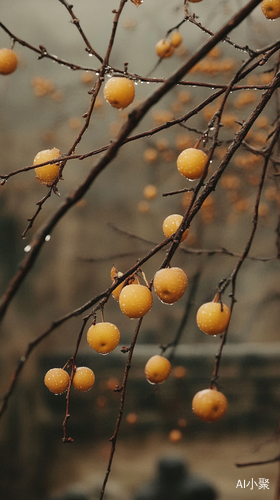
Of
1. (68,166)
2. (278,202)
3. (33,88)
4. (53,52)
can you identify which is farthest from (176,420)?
(53,52)

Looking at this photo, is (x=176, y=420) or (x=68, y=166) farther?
(x=68, y=166)

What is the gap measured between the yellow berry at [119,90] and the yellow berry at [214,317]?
0.26 metres

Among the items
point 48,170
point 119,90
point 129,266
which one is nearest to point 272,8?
point 119,90

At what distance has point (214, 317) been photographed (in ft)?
1.54

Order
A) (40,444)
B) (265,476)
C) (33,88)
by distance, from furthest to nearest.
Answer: (33,88) → (40,444) → (265,476)

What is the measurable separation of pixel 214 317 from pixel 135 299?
10 cm

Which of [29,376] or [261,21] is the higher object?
[261,21]

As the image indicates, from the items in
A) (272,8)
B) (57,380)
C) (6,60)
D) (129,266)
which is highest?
(129,266)

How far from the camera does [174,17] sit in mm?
2139

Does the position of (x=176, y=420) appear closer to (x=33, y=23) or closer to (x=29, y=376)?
(x=29, y=376)

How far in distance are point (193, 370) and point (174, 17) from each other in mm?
1829

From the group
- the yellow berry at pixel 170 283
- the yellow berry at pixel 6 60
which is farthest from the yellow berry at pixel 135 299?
the yellow berry at pixel 6 60

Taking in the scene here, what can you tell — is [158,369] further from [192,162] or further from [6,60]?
[6,60]

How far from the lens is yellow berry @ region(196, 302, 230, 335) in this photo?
1.54 feet
